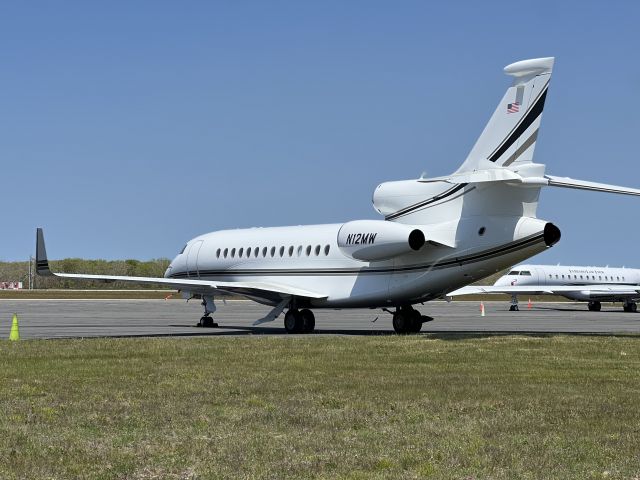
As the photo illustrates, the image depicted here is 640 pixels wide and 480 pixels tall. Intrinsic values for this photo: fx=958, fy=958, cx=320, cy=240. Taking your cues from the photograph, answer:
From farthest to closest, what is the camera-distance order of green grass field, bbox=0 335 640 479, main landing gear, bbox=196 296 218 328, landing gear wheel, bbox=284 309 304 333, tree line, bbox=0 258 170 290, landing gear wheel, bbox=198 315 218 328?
tree line, bbox=0 258 170 290
landing gear wheel, bbox=198 315 218 328
main landing gear, bbox=196 296 218 328
landing gear wheel, bbox=284 309 304 333
green grass field, bbox=0 335 640 479

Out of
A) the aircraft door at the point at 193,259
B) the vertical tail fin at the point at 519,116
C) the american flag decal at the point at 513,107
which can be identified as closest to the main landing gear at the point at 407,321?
the vertical tail fin at the point at 519,116

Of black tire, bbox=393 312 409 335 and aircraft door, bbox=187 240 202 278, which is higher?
aircraft door, bbox=187 240 202 278

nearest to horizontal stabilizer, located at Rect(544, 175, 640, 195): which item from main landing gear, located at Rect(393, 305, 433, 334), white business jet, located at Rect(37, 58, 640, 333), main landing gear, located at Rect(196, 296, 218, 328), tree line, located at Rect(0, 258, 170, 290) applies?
white business jet, located at Rect(37, 58, 640, 333)

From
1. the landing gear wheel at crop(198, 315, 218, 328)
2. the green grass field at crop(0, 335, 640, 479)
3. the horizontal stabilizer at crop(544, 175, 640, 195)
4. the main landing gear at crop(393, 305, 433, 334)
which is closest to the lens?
the green grass field at crop(0, 335, 640, 479)

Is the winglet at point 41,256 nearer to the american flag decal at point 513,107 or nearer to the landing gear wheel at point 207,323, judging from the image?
the landing gear wheel at point 207,323

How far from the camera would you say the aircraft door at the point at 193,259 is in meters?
36.4

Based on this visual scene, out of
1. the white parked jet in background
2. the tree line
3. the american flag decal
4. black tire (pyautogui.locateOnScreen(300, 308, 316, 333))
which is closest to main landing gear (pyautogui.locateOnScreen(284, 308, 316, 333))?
black tire (pyautogui.locateOnScreen(300, 308, 316, 333))

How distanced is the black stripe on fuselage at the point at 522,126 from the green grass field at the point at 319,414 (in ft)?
22.8

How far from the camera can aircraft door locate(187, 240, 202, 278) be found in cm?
3638

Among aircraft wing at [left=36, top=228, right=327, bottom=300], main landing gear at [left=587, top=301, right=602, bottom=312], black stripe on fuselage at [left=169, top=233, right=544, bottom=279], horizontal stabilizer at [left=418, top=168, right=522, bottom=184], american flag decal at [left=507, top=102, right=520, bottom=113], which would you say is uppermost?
american flag decal at [left=507, top=102, right=520, bottom=113]

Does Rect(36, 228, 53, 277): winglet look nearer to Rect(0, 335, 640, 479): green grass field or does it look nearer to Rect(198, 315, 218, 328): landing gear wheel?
Rect(198, 315, 218, 328): landing gear wheel

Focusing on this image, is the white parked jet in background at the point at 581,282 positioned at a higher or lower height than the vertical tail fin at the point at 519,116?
lower

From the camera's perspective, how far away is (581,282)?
71.4m

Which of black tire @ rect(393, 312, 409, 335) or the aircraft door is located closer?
black tire @ rect(393, 312, 409, 335)
